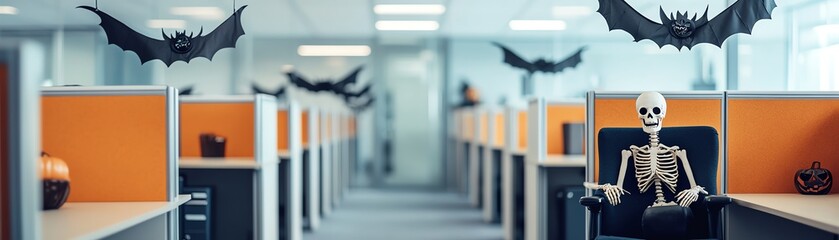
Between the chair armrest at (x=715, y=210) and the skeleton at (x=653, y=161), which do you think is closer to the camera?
Answer: the chair armrest at (x=715, y=210)

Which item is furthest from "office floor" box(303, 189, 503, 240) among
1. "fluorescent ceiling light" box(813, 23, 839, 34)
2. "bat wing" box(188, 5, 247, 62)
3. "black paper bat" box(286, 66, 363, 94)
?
"fluorescent ceiling light" box(813, 23, 839, 34)

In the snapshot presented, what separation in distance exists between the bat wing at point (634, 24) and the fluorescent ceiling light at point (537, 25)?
512 centimetres

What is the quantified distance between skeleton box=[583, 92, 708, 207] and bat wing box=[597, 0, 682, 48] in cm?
68

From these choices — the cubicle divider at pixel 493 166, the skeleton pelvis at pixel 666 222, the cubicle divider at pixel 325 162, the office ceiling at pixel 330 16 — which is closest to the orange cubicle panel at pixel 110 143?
the office ceiling at pixel 330 16

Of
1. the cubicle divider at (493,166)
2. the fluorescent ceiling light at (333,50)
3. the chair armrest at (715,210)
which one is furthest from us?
the fluorescent ceiling light at (333,50)

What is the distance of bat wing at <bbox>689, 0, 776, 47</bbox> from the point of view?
3352 mm

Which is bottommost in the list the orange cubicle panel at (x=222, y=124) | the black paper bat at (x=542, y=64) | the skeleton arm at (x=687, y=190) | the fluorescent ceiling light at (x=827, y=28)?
the skeleton arm at (x=687, y=190)

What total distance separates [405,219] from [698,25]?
3950 mm

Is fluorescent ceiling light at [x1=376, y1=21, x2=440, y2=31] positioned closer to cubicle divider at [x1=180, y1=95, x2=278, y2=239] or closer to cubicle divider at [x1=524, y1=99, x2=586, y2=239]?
cubicle divider at [x1=180, y1=95, x2=278, y2=239]

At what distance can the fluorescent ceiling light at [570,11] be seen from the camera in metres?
7.57

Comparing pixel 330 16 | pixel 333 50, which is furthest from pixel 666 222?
pixel 333 50

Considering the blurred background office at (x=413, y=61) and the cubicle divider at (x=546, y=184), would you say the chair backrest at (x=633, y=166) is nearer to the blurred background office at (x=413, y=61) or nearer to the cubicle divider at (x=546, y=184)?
the cubicle divider at (x=546, y=184)

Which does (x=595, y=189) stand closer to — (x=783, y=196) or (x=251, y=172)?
(x=783, y=196)

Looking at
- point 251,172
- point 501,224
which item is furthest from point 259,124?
point 501,224
